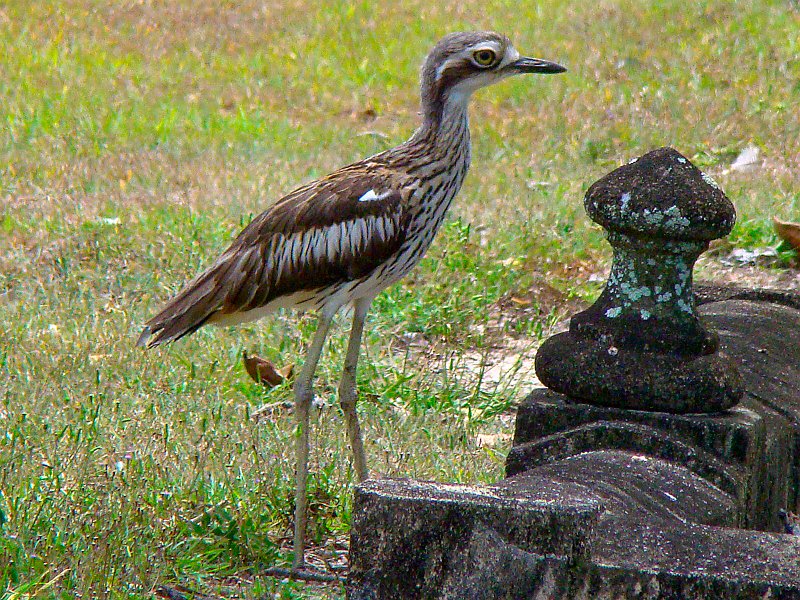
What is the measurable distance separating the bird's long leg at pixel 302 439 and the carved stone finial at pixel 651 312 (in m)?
1.09

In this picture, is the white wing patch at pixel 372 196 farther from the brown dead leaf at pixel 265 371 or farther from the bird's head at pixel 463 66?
the brown dead leaf at pixel 265 371

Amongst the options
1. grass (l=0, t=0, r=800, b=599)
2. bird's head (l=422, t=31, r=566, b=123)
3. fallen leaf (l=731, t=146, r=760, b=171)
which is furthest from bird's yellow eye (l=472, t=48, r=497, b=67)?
fallen leaf (l=731, t=146, r=760, b=171)

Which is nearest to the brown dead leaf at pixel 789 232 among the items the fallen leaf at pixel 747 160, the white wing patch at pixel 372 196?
the fallen leaf at pixel 747 160

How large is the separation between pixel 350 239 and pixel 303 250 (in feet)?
0.61

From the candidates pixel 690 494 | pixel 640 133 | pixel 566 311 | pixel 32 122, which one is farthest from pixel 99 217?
pixel 690 494

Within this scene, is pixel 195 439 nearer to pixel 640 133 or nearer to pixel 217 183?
pixel 217 183

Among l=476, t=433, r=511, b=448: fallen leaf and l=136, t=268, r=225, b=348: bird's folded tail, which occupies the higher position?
l=136, t=268, r=225, b=348: bird's folded tail

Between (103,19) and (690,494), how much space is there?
11.3 meters

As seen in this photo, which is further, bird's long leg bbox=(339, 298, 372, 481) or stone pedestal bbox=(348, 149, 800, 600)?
bird's long leg bbox=(339, 298, 372, 481)

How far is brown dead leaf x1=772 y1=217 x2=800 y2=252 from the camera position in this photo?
20.8ft

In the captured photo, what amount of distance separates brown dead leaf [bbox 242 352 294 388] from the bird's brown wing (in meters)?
0.89

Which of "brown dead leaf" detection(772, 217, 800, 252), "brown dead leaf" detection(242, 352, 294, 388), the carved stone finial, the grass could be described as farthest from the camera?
"brown dead leaf" detection(772, 217, 800, 252)

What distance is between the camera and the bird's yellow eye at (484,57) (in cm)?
459

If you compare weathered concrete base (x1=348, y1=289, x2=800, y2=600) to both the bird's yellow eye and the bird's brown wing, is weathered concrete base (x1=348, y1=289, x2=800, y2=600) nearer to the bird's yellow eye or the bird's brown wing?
the bird's brown wing
